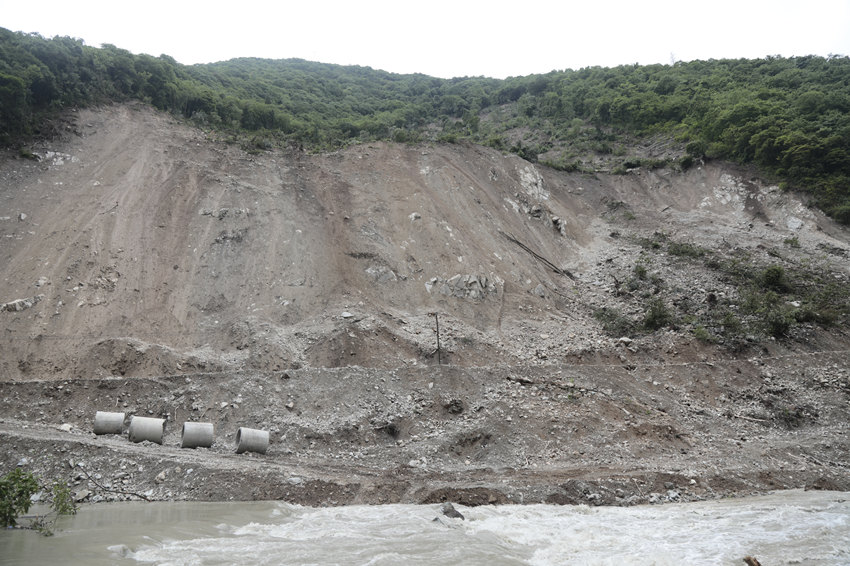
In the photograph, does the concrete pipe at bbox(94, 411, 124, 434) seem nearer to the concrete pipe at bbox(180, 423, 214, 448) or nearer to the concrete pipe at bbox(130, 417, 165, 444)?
the concrete pipe at bbox(130, 417, 165, 444)

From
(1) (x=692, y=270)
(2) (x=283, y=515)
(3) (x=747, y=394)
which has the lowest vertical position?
(2) (x=283, y=515)

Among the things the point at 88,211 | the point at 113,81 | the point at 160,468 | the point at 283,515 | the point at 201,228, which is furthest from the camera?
the point at 113,81

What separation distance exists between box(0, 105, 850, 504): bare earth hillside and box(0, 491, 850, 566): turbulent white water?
34.6 inches

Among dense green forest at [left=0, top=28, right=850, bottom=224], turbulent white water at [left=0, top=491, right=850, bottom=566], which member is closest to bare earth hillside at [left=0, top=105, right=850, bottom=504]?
turbulent white water at [left=0, top=491, right=850, bottom=566]

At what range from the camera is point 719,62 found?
56.3 m

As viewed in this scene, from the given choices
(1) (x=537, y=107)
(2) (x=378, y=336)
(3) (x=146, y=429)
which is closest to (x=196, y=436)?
(3) (x=146, y=429)

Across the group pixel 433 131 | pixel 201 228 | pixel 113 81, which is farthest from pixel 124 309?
pixel 433 131

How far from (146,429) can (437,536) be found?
27.7ft

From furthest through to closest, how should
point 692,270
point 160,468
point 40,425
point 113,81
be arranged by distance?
1. point 113,81
2. point 692,270
3. point 40,425
4. point 160,468

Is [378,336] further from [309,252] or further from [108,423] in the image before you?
[108,423]

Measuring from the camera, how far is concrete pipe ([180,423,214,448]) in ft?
42.7

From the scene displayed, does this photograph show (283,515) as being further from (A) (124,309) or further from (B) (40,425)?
(A) (124,309)

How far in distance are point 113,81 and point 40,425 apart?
24168mm

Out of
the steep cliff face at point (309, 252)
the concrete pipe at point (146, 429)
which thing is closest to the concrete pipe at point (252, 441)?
the concrete pipe at point (146, 429)
